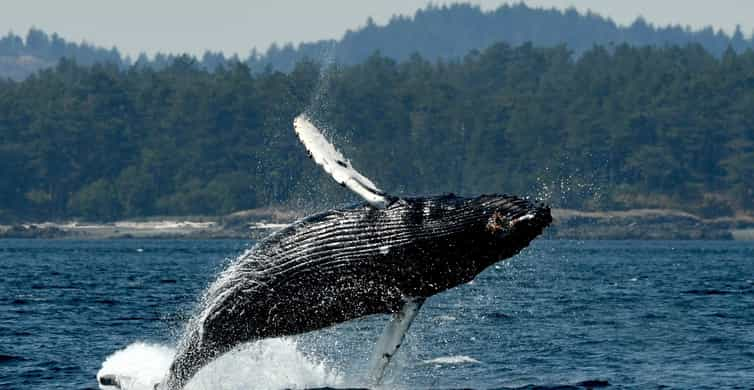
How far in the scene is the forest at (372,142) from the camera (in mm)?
153875

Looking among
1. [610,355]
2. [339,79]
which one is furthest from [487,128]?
[610,355]

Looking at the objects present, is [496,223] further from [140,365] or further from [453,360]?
[453,360]

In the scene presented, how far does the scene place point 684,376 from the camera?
21.8 meters

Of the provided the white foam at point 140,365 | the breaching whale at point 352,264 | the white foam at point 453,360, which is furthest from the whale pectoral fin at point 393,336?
the white foam at point 453,360

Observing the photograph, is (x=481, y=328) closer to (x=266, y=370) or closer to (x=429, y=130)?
(x=266, y=370)

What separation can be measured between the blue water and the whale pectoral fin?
2.62 m

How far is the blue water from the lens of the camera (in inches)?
845

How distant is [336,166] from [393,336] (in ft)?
7.02

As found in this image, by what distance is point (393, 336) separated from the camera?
16.4 metres

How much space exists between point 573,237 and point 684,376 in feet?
380

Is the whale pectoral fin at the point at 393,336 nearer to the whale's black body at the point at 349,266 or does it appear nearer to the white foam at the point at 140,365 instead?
the whale's black body at the point at 349,266

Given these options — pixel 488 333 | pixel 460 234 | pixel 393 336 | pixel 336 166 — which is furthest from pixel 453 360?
pixel 336 166

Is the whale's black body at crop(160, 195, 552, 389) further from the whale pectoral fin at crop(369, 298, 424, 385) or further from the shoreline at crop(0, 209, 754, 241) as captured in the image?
the shoreline at crop(0, 209, 754, 241)

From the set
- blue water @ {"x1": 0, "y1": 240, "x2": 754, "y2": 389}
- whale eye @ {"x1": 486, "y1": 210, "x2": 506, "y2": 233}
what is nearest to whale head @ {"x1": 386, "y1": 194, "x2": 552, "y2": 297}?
whale eye @ {"x1": 486, "y1": 210, "x2": 506, "y2": 233}
